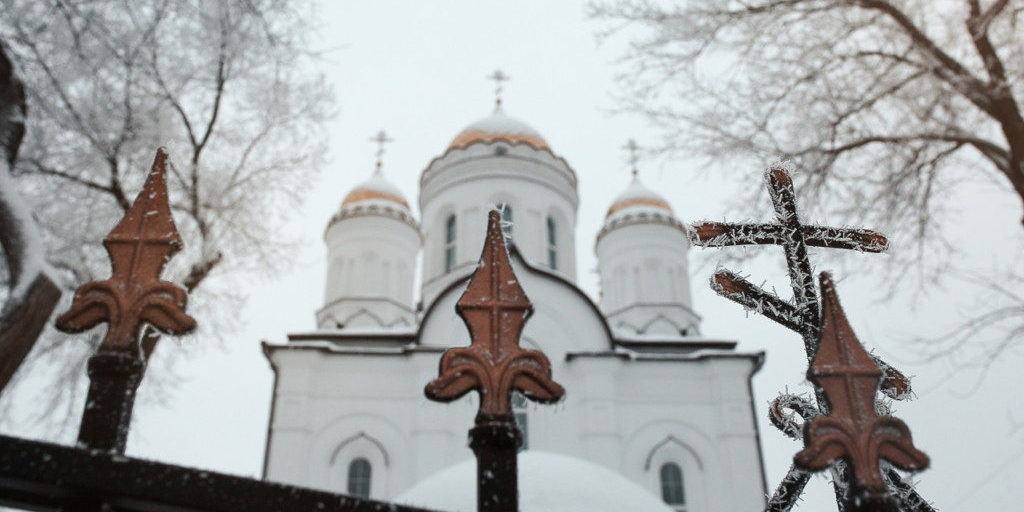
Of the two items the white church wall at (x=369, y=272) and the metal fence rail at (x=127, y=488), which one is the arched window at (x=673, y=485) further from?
the metal fence rail at (x=127, y=488)

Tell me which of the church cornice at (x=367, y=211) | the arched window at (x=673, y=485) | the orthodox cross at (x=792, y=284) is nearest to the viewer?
the orthodox cross at (x=792, y=284)

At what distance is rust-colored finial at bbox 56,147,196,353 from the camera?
61.7 inches

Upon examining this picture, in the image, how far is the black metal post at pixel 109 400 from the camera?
4.71ft

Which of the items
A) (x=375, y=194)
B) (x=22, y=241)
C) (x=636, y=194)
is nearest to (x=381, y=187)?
(x=375, y=194)

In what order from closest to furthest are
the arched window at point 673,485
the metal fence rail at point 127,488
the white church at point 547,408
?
the metal fence rail at point 127,488 → the white church at point 547,408 → the arched window at point 673,485

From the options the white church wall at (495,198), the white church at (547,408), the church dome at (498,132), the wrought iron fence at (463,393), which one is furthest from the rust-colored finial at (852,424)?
the church dome at (498,132)

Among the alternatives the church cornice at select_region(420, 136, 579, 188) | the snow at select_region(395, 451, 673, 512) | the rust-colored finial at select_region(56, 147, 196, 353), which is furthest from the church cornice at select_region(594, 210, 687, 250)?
the rust-colored finial at select_region(56, 147, 196, 353)

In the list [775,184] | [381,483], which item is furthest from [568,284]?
[775,184]

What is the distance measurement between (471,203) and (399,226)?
3.00m

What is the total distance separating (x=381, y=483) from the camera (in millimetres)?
12117

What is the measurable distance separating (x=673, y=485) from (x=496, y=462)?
1190 centimetres

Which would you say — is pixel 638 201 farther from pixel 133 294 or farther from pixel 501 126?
pixel 133 294

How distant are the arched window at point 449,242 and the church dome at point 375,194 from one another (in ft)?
8.55

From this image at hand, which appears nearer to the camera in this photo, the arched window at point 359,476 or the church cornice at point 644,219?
the arched window at point 359,476
